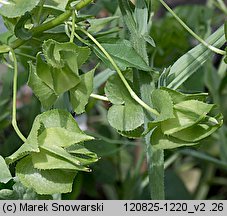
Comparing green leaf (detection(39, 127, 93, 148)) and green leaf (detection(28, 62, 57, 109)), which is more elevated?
green leaf (detection(28, 62, 57, 109))

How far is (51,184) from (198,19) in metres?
0.54

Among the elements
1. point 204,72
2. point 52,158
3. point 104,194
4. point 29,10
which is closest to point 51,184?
point 52,158

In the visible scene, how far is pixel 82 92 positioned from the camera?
47 centimetres

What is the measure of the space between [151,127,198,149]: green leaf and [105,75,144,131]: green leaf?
0.8 inches

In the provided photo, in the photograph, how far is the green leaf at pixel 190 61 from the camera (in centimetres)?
56

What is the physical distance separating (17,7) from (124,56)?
0.31ft

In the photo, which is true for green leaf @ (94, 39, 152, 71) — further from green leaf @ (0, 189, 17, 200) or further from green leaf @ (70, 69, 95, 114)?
green leaf @ (0, 189, 17, 200)

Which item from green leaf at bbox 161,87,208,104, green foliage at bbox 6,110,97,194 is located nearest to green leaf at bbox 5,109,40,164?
green foliage at bbox 6,110,97,194

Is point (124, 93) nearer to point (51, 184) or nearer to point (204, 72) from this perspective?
point (51, 184)

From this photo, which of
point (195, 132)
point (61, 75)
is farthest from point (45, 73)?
point (195, 132)

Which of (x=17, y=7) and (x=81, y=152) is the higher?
(x=17, y=7)

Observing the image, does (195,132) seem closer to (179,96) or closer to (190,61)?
(179,96)

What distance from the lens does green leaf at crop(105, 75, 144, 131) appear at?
48 centimetres

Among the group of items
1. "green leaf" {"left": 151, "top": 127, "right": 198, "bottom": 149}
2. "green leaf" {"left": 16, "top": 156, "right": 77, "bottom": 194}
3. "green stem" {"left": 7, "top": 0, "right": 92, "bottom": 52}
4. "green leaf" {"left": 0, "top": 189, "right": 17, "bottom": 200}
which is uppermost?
"green stem" {"left": 7, "top": 0, "right": 92, "bottom": 52}
